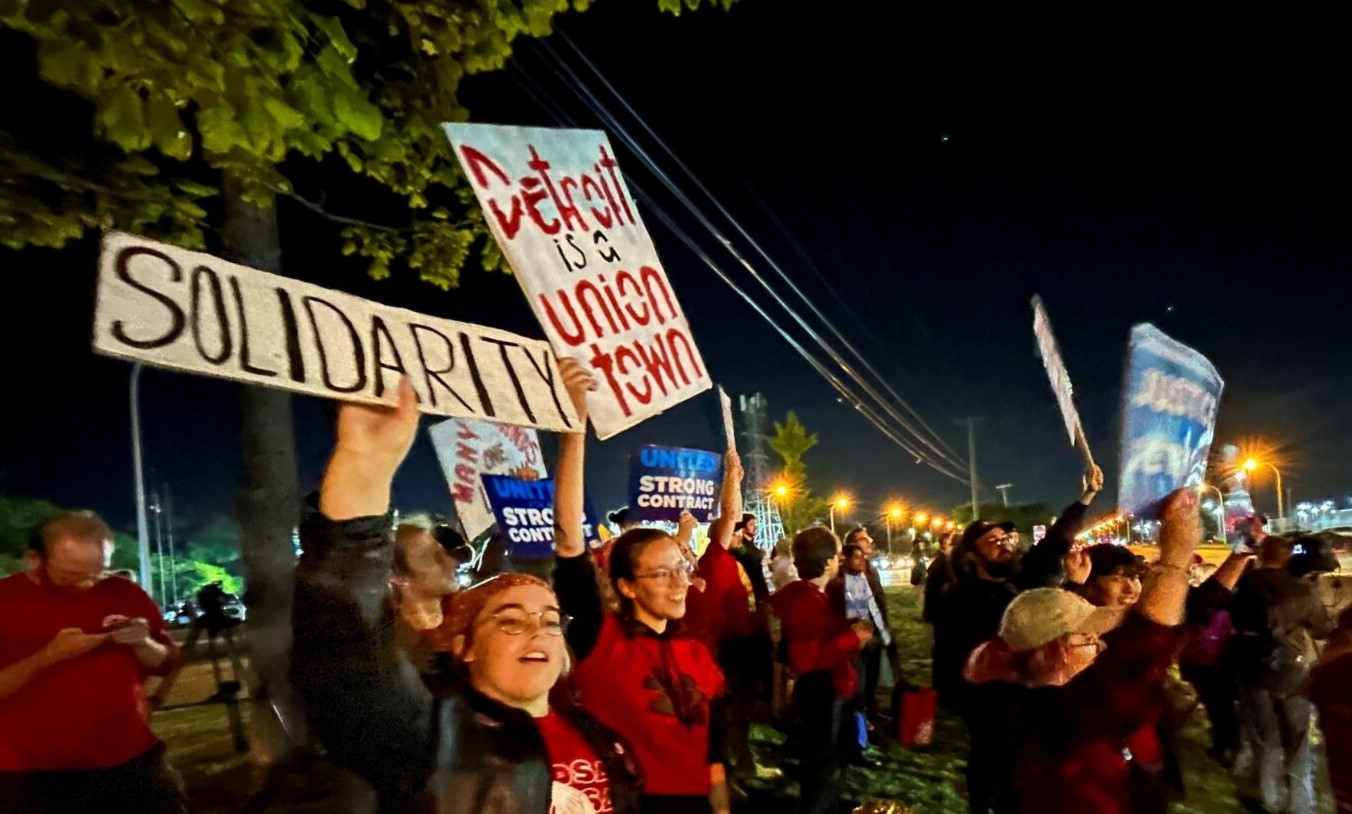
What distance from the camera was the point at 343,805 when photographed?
434cm

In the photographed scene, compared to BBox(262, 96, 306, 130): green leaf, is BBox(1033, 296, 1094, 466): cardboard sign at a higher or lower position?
lower

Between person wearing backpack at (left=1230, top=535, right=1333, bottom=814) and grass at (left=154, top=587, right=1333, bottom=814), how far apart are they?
25 cm

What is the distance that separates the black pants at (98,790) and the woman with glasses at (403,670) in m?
1.73

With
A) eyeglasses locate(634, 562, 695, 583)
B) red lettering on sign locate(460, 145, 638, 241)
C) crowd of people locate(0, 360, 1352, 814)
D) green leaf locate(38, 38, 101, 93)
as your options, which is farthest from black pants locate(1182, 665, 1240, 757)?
green leaf locate(38, 38, 101, 93)

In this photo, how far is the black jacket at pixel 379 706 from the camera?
1829 mm

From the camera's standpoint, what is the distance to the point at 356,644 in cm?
183

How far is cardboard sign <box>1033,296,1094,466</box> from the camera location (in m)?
5.17

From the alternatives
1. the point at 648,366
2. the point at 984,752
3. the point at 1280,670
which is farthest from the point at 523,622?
the point at 1280,670

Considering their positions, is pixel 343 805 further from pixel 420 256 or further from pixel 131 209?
pixel 420 256

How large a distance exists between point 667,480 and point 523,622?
15.7 ft

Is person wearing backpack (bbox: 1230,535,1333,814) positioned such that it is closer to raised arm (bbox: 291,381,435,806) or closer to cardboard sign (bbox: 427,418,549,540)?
cardboard sign (bbox: 427,418,549,540)

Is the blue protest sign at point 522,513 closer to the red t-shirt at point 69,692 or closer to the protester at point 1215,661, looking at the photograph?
the red t-shirt at point 69,692

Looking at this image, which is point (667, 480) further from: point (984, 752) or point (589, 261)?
point (589, 261)

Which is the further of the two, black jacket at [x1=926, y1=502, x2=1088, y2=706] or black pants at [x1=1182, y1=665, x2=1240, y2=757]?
black pants at [x1=1182, y1=665, x2=1240, y2=757]
